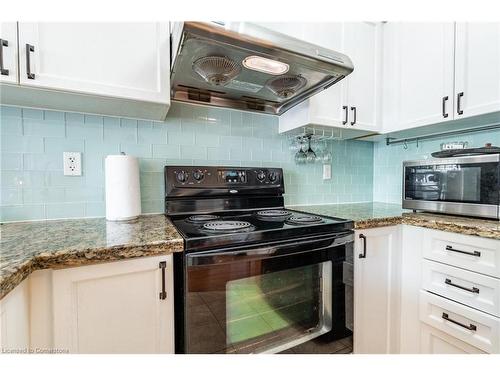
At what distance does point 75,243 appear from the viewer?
0.80 m

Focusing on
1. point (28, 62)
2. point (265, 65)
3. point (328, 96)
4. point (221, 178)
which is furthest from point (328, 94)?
point (28, 62)

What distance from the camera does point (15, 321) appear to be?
628 millimetres

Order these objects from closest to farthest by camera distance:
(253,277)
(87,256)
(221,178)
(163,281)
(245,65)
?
1. (87,256)
2. (163,281)
3. (253,277)
4. (245,65)
5. (221,178)

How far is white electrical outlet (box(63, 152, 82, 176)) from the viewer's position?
4.02 feet

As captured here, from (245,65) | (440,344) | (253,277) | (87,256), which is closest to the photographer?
(87,256)

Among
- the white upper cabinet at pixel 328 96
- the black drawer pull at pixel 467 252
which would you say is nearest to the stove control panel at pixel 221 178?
the white upper cabinet at pixel 328 96

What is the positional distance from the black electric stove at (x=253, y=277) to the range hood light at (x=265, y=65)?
64cm

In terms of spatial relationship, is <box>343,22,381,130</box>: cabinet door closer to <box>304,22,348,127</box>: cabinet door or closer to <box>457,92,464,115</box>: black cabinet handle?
<box>304,22,348,127</box>: cabinet door

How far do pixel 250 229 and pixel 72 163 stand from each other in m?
0.99

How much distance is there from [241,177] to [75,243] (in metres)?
0.94

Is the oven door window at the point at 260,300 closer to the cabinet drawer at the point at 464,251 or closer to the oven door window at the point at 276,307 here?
the oven door window at the point at 276,307

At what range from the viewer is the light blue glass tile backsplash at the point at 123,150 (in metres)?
1.15

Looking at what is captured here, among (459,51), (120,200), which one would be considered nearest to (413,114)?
(459,51)

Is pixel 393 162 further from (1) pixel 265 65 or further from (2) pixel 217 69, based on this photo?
(2) pixel 217 69
